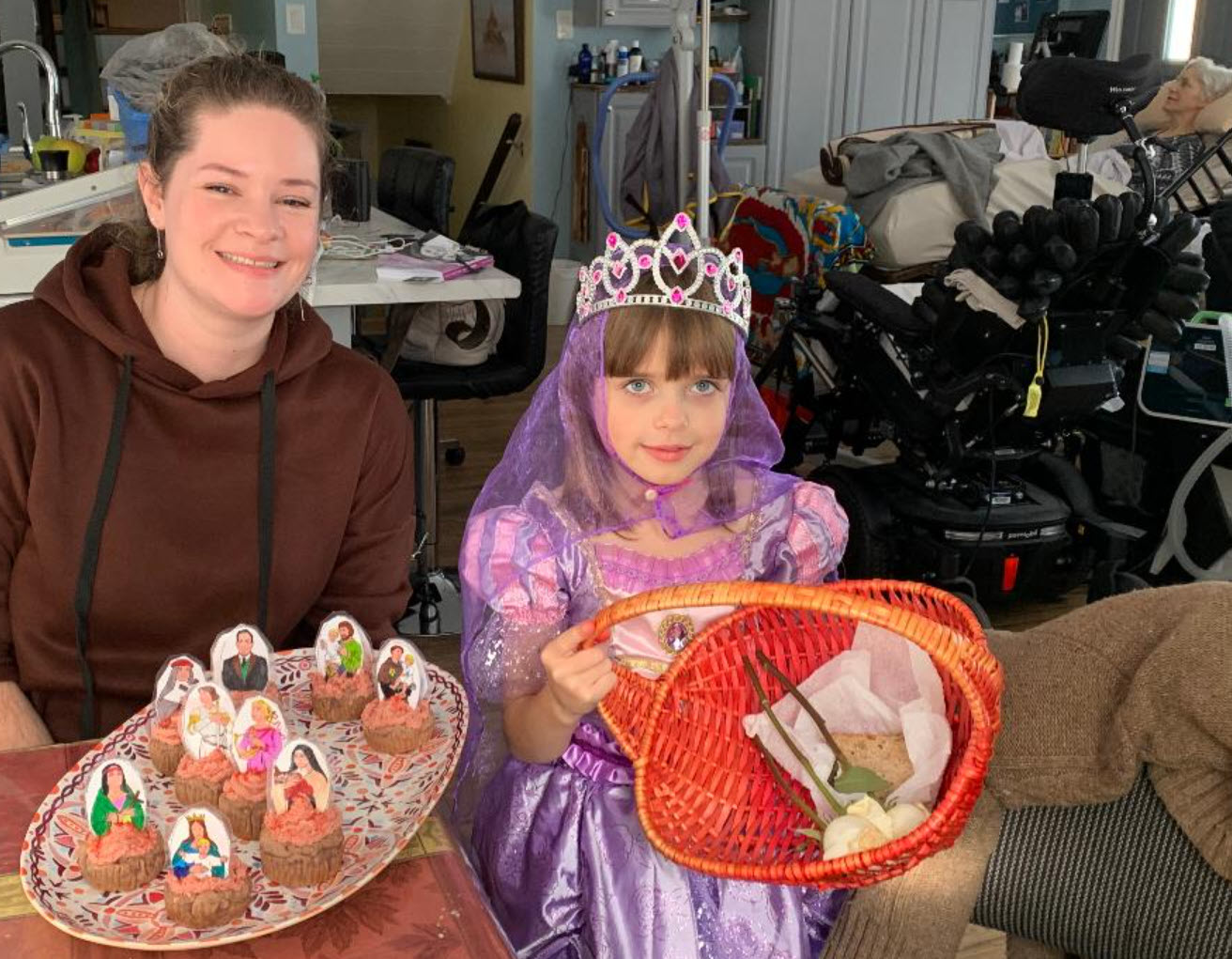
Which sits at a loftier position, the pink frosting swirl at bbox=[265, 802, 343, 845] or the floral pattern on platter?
the pink frosting swirl at bbox=[265, 802, 343, 845]

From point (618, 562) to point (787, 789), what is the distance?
1.35ft

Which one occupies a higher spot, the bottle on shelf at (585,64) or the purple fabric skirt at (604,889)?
the bottle on shelf at (585,64)

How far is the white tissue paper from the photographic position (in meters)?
1.19

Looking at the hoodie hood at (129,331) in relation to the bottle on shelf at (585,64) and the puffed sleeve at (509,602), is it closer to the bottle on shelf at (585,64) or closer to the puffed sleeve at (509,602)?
the puffed sleeve at (509,602)

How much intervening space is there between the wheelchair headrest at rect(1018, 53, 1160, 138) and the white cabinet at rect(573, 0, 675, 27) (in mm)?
3675

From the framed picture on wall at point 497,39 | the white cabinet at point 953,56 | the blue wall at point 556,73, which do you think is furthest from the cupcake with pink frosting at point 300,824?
the white cabinet at point 953,56

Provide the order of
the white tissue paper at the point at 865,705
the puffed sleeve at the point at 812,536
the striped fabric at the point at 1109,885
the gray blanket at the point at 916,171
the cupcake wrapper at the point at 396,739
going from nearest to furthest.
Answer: the cupcake wrapper at the point at 396,739 → the white tissue paper at the point at 865,705 → the striped fabric at the point at 1109,885 → the puffed sleeve at the point at 812,536 → the gray blanket at the point at 916,171

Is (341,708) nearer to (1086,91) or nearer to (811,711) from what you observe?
(811,711)

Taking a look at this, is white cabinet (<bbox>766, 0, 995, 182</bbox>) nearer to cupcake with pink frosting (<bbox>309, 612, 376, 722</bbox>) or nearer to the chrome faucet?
the chrome faucet

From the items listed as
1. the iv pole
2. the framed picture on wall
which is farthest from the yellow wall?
the iv pole

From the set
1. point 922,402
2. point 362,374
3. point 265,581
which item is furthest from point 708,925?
point 922,402

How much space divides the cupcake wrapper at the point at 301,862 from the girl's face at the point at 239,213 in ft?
2.08

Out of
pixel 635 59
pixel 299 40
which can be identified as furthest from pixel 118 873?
pixel 635 59

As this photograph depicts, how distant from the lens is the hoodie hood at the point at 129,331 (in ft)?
4.53
